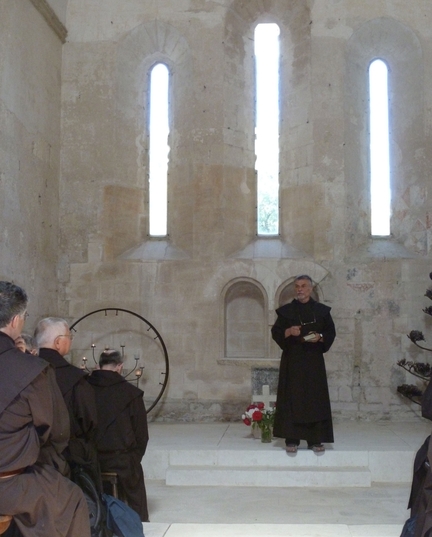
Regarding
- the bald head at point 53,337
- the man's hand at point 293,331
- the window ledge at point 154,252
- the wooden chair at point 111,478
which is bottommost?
the wooden chair at point 111,478

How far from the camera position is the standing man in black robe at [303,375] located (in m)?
7.16

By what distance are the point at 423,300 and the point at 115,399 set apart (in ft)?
20.6

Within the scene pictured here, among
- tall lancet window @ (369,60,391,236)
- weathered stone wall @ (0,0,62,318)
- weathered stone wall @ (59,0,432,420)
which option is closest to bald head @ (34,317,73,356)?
weathered stone wall @ (0,0,62,318)

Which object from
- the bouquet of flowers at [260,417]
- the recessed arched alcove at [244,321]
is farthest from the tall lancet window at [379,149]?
the bouquet of flowers at [260,417]

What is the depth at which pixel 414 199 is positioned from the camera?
34.2 ft

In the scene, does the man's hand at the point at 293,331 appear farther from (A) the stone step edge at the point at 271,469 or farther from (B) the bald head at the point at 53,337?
(B) the bald head at the point at 53,337

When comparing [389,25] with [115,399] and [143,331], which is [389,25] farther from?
[115,399]

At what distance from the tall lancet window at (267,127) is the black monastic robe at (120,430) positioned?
615 centimetres

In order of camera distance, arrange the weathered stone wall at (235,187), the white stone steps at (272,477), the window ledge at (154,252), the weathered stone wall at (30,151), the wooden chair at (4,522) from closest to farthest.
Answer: the wooden chair at (4,522) < the white stone steps at (272,477) < the weathered stone wall at (30,151) < the weathered stone wall at (235,187) < the window ledge at (154,252)

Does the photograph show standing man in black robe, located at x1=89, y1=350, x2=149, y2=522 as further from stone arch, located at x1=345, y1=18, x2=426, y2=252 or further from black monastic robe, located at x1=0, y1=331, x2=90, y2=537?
stone arch, located at x1=345, y1=18, x2=426, y2=252

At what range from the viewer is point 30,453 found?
2934 mm

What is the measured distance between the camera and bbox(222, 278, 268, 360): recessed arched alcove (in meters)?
10.4

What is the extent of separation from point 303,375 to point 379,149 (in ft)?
16.0

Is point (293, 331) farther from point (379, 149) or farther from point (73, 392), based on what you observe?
point (379, 149)
